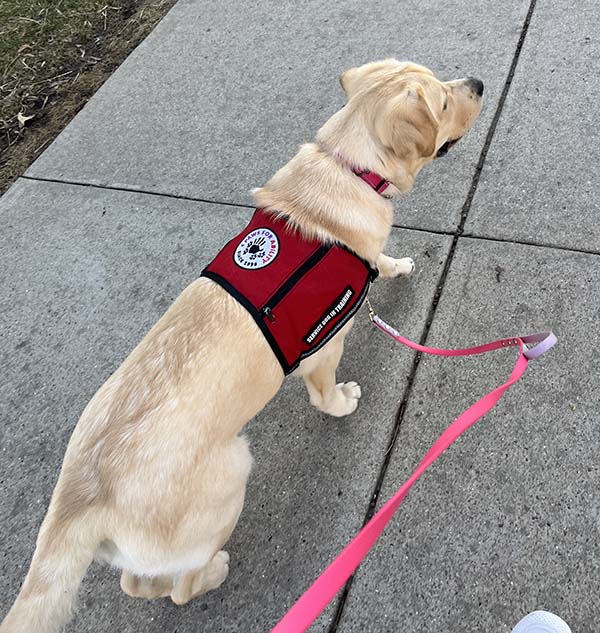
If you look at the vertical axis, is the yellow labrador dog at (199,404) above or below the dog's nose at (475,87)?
below

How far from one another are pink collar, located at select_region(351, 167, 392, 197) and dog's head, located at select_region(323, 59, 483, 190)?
0.03 m

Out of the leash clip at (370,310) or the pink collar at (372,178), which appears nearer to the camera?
the pink collar at (372,178)

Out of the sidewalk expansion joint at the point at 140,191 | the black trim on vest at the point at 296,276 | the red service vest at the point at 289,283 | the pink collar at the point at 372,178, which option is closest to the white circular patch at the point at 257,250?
the red service vest at the point at 289,283

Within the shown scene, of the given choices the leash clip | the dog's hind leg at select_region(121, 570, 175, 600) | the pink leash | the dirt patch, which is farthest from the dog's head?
the dirt patch

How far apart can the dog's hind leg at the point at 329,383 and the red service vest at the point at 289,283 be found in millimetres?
159

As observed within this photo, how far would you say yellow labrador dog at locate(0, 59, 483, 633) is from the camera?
5.95 ft

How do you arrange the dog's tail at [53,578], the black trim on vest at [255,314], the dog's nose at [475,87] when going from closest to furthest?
the dog's tail at [53,578], the black trim on vest at [255,314], the dog's nose at [475,87]

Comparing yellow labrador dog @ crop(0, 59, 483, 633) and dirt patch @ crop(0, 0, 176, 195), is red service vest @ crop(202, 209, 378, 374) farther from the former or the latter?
dirt patch @ crop(0, 0, 176, 195)

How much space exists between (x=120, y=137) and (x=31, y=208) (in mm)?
882

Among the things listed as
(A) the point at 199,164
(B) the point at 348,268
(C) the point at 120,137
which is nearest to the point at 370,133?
(B) the point at 348,268

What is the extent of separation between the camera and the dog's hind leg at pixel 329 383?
244 centimetres

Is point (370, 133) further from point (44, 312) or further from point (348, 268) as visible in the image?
point (44, 312)

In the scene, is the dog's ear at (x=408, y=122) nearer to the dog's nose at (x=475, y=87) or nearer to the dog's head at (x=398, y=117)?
the dog's head at (x=398, y=117)

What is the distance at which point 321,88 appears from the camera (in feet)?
14.1
